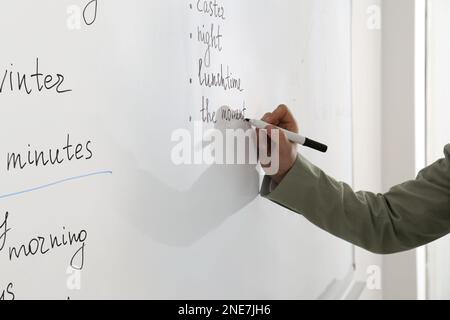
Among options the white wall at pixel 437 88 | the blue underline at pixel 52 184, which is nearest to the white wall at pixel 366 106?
the white wall at pixel 437 88

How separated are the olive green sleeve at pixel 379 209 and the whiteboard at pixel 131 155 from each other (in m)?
0.07

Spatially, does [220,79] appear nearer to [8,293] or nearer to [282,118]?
[282,118]

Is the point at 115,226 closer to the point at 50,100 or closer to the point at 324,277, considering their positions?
the point at 50,100

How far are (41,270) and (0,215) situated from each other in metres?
0.06

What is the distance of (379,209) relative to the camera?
0.75m

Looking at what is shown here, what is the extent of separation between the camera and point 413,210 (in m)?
0.74

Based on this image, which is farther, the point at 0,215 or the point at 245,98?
the point at 245,98

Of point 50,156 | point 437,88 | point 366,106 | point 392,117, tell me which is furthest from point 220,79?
point 437,88

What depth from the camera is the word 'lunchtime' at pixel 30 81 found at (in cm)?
35

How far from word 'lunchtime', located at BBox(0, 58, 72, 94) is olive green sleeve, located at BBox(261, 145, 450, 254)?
39 cm

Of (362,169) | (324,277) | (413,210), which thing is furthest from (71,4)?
(362,169)

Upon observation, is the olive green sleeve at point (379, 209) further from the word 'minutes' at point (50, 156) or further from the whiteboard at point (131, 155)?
the word 'minutes' at point (50, 156)

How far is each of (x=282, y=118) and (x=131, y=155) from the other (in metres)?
0.31

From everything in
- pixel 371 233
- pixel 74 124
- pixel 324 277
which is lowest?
pixel 324 277
